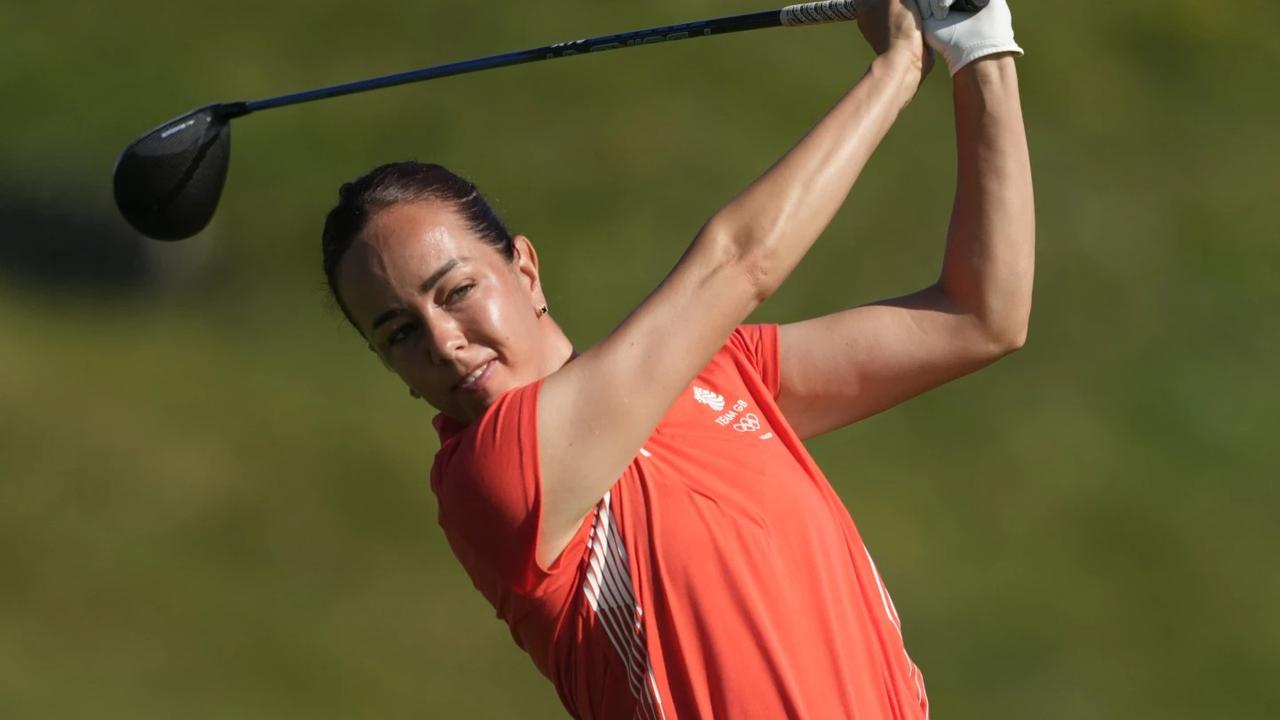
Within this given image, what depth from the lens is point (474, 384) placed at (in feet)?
6.90

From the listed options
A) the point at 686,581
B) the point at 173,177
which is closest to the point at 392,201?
the point at 686,581

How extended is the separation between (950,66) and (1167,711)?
3.60 metres

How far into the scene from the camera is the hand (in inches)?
84.4

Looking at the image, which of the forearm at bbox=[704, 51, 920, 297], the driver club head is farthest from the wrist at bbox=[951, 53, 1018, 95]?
the driver club head

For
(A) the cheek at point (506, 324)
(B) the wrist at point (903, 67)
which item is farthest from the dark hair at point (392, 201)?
(B) the wrist at point (903, 67)

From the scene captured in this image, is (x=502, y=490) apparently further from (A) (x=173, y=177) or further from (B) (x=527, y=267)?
(A) (x=173, y=177)

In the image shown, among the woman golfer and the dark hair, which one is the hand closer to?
the woman golfer

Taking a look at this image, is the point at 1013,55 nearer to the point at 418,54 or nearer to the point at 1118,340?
the point at 1118,340

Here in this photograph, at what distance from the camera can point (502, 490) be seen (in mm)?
1912

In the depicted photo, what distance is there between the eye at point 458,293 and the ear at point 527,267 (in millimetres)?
163

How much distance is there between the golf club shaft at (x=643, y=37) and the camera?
2283 mm

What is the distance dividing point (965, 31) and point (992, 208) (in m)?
0.25

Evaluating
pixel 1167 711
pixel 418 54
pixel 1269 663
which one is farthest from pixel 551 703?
pixel 418 54

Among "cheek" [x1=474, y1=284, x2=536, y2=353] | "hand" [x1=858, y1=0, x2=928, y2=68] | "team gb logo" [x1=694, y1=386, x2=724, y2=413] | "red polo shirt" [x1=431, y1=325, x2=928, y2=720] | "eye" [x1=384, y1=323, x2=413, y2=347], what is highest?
"hand" [x1=858, y1=0, x2=928, y2=68]
